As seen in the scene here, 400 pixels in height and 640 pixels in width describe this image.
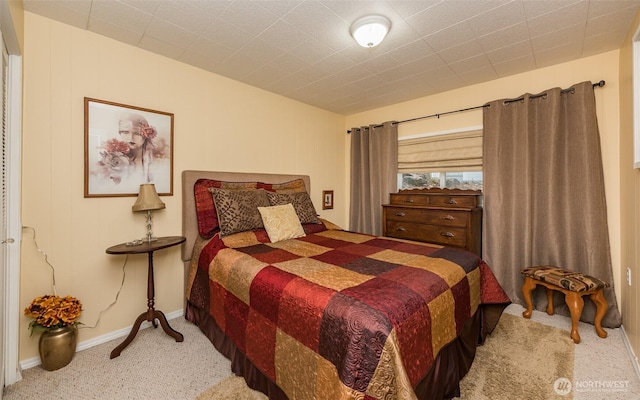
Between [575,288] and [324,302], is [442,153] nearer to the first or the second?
[575,288]

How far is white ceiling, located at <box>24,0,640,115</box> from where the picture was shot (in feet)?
5.86

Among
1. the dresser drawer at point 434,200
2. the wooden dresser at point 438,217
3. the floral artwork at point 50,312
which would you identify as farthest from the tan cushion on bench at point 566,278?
the floral artwork at point 50,312

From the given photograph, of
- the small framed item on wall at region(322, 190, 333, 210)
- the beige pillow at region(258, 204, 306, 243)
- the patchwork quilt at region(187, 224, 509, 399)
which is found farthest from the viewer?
the small framed item on wall at region(322, 190, 333, 210)

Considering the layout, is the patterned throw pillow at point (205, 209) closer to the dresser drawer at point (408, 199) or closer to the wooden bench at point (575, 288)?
the dresser drawer at point (408, 199)

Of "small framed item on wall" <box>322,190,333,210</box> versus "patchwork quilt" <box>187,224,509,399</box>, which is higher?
"small framed item on wall" <box>322,190,333,210</box>

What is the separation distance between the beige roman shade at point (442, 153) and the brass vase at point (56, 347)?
3.68m

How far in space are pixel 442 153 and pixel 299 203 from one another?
189 centimetres

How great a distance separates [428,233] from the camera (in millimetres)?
3010

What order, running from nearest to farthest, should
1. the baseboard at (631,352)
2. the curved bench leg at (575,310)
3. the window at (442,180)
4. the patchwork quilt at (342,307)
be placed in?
1. the patchwork quilt at (342,307)
2. the baseboard at (631,352)
3. the curved bench leg at (575,310)
4. the window at (442,180)

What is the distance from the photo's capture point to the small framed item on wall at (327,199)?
13.4 ft

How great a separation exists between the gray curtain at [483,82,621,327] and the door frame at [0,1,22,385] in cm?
395

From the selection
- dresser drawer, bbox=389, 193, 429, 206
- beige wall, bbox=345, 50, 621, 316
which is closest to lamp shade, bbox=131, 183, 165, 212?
dresser drawer, bbox=389, 193, 429, 206

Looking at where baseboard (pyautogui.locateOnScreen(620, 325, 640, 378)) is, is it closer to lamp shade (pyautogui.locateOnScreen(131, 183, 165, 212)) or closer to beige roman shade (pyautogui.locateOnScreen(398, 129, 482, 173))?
beige roman shade (pyautogui.locateOnScreen(398, 129, 482, 173))

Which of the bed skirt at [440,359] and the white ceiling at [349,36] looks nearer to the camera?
the bed skirt at [440,359]
